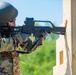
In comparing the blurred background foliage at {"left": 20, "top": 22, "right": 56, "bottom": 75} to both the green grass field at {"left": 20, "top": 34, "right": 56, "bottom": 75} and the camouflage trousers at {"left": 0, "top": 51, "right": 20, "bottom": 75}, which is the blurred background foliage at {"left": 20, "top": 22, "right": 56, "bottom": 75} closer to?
the green grass field at {"left": 20, "top": 34, "right": 56, "bottom": 75}

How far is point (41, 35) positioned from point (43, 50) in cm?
1387

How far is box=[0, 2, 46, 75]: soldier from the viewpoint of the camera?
130 inches

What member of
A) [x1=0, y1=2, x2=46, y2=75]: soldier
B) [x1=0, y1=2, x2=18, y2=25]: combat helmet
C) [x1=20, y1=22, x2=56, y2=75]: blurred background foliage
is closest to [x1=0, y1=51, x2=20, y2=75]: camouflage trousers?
[x1=0, y1=2, x2=46, y2=75]: soldier

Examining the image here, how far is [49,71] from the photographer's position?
1592 cm

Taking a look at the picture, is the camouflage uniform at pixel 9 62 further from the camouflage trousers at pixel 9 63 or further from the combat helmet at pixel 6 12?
the combat helmet at pixel 6 12

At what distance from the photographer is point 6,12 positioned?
3.33 meters

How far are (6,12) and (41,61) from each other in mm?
13479

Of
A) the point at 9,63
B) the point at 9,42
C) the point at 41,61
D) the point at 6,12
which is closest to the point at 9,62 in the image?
the point at 9,63

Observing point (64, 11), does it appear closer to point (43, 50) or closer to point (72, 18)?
point (72, 18)

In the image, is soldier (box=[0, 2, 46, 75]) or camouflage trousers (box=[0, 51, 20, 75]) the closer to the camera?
soldier (box=[0, 2, 46, 75])

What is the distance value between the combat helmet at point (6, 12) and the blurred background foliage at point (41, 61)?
12.1 m

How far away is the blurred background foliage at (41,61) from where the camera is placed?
15883 millimetres

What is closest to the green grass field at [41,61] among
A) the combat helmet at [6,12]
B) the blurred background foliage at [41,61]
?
the blurred background foliage at [41,61]

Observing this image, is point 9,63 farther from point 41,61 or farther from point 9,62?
point 41,61
